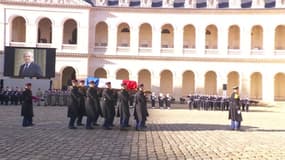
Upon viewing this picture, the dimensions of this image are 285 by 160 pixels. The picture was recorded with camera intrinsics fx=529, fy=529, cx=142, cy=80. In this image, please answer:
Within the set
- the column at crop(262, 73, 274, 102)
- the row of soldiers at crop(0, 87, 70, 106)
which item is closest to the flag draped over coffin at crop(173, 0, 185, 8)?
the column at crop(262, 73, 274, 102)

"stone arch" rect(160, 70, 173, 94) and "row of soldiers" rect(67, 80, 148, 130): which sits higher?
"stone arch" rect(160, 70, 173, 94)

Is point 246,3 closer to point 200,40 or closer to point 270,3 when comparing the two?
point 270,3

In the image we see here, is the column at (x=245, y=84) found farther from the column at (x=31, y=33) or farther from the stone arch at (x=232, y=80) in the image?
the column at (x=31, y=33)

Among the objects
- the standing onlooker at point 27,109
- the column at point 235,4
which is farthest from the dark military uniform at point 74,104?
the column at point 235,4

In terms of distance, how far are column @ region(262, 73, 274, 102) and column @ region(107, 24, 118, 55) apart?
18.3m

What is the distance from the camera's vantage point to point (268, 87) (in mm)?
63000

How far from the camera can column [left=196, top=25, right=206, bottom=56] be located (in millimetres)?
64500

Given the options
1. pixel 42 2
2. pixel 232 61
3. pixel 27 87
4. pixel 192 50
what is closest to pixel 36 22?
pixel 42 2

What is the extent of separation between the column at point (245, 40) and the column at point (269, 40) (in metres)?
1.82

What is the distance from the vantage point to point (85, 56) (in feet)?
208

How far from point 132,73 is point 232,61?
12.2 m

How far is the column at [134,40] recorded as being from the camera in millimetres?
64875

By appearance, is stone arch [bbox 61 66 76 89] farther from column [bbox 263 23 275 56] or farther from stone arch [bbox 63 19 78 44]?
column [bbox 263 23 275 56]

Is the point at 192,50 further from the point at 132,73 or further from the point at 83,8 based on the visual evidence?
the point at 83,8
